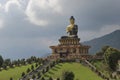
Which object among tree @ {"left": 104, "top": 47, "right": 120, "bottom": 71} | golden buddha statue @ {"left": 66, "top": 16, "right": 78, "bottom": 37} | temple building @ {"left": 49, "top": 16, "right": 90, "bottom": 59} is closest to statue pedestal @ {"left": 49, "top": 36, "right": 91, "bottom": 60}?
temple building @ {"left": 49, "top": 16, "right": 90, "bottom": 59}

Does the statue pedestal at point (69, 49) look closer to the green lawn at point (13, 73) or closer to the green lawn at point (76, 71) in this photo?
the green lawn at point (76, 71)

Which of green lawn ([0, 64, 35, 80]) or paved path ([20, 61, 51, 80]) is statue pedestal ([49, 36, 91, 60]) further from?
green lawn ([0, 64, 35, 80])

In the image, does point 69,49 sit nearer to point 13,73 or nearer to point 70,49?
point 70,49

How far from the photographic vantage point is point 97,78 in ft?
258

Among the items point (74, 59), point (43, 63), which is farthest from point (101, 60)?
point (43, 63)

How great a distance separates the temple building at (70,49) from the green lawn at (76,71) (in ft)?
33.4

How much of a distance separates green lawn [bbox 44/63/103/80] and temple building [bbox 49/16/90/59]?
10.2 m

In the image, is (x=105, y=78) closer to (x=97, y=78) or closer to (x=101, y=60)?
(x=97, y=78)

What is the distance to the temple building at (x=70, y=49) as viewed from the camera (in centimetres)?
10388

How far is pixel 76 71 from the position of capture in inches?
3334

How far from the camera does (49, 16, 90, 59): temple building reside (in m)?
104

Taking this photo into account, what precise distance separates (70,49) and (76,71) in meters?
21.2

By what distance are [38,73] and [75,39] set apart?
29.3 meters

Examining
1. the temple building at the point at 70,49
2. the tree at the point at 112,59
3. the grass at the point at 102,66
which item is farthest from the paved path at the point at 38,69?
the tree at the point at 112,59
